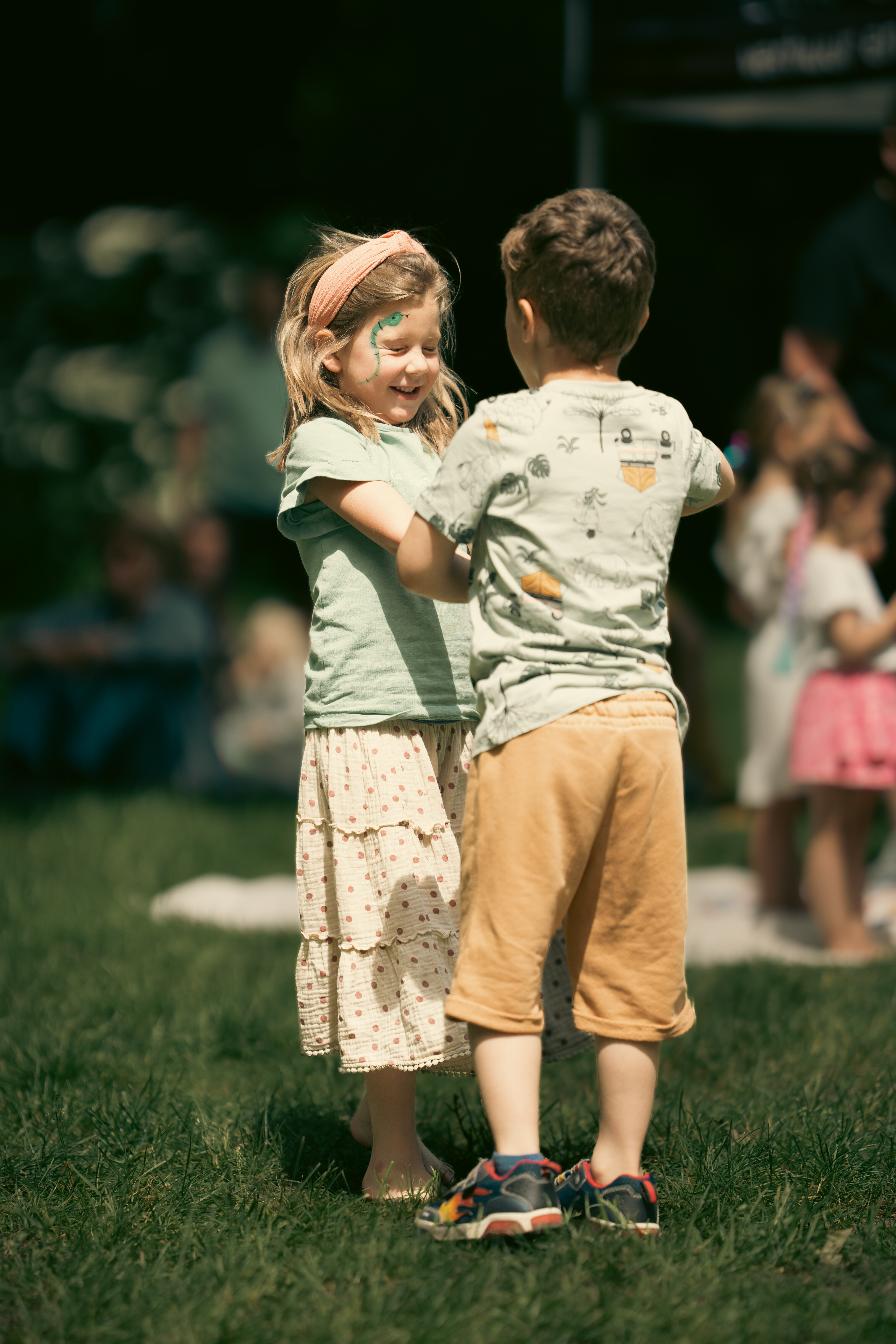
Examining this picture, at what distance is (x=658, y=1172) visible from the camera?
8.89 feet

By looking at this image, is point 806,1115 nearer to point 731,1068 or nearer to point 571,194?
point 731,1068

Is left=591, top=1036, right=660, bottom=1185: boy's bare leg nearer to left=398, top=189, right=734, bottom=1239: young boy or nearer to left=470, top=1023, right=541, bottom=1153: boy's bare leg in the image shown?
left=398, top=189, right=734, bottom=1239: young boy

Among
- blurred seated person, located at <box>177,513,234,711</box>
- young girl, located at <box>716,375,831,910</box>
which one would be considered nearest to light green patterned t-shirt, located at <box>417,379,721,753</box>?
young girl, located at <box>716,375,831,910</box>

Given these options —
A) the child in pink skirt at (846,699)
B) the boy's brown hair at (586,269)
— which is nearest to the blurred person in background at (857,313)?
the child in pink skirt at (846,699)

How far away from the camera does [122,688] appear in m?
7.50

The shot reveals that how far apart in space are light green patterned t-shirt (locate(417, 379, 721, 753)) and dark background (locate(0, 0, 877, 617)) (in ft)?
13.4

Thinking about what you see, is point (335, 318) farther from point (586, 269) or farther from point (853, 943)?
point (853, 943)

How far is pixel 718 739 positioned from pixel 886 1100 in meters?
5.47

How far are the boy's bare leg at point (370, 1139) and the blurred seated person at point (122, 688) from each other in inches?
182

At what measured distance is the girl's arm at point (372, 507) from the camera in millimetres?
2555

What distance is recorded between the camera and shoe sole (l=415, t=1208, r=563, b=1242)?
7.42ft

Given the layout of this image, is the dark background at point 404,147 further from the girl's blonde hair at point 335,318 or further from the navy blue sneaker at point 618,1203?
the navy blue sneaker at point 618,1203

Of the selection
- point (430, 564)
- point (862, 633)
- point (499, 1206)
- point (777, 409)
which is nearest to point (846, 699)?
point (862, 633)

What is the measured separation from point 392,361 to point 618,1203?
149cm
